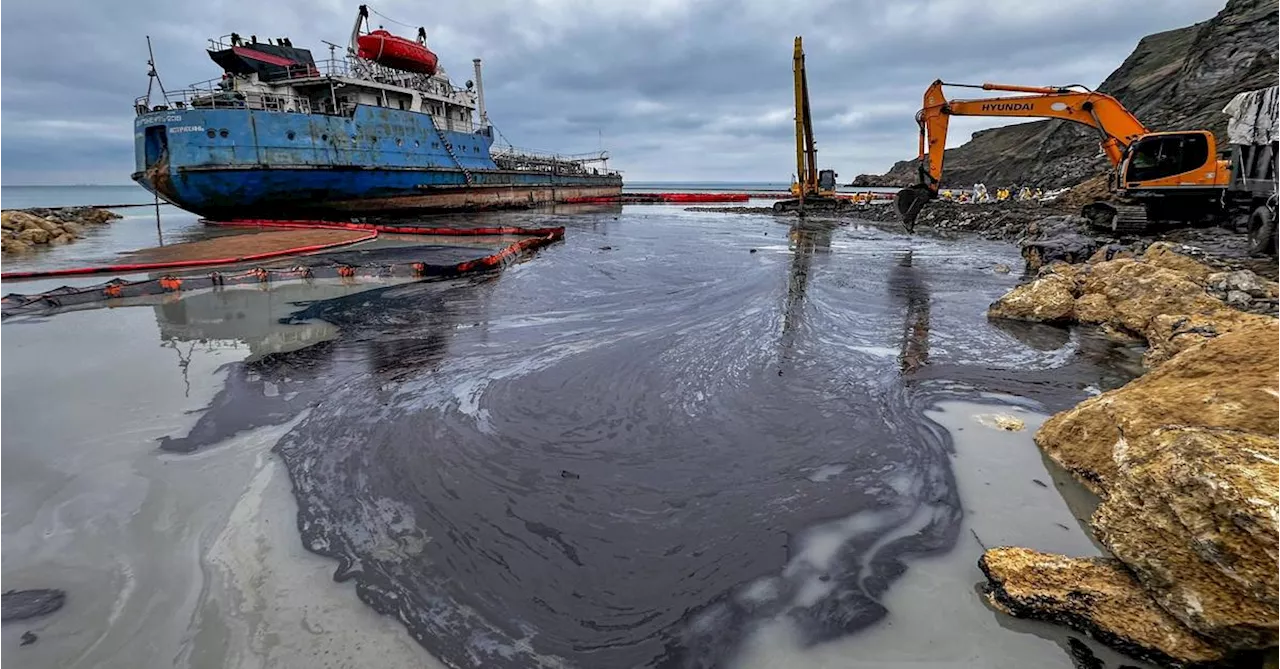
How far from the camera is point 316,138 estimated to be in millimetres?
23547

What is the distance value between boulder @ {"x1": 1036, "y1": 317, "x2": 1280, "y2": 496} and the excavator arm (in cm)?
1280

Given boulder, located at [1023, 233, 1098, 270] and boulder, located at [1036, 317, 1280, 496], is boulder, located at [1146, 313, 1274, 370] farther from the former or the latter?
boulder, located at [1023, 233, 1098, 270]

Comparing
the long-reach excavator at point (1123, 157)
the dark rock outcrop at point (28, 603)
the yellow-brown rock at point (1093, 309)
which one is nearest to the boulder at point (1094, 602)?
the dark rock outcrop at point (28, 603)

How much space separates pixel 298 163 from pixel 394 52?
7.74 metres

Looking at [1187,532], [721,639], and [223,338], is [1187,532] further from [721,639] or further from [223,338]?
[223,338]

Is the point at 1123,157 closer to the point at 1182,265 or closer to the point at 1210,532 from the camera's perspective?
the point at 1182,265

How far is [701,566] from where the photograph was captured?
3.03 meters

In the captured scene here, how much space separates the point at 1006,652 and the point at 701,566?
137 cm

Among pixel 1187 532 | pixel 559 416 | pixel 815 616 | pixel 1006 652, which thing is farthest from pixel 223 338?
pixel 1187 532

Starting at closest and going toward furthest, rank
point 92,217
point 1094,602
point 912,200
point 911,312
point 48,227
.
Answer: point 1094,602, point 911,312, point 912,200, point 48,227, point 92,217

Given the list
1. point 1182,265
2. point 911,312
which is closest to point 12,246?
point 911,312

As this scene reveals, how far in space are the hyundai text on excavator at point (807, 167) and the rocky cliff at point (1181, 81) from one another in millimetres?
12646

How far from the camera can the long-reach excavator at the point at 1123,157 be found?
12820mm

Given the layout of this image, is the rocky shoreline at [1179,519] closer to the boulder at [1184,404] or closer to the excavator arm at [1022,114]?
the boulder at [1184,404]
